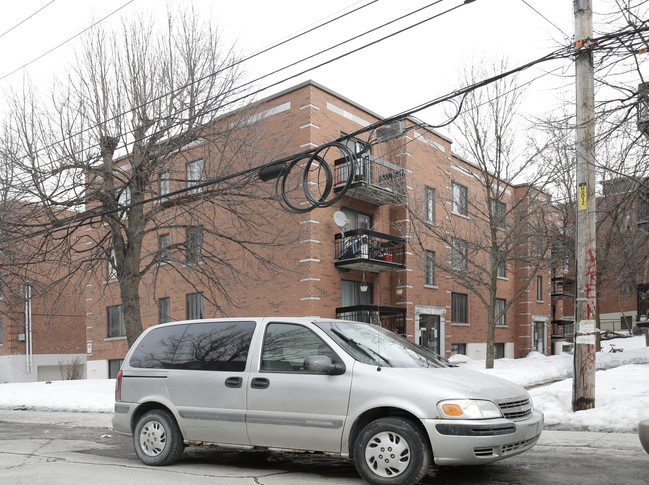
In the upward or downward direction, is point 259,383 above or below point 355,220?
below

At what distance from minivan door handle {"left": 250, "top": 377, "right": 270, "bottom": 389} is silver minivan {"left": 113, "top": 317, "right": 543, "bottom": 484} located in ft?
0.04

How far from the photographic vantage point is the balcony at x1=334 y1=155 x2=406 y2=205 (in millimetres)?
22188

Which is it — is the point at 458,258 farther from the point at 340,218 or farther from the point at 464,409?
the point at 464,409

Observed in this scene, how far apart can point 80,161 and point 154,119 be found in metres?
2.12

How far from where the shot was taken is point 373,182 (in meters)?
24.0

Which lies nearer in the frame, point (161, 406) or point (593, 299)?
point (161, 406)

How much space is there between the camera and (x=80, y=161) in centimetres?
1554

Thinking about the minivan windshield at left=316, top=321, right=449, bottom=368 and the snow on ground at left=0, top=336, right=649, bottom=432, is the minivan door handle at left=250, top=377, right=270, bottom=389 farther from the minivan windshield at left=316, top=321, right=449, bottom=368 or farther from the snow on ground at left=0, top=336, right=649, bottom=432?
the snow on ground at left=0, top=336, right=649, bottom=432

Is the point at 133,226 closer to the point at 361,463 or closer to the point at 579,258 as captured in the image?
the point at 579,258

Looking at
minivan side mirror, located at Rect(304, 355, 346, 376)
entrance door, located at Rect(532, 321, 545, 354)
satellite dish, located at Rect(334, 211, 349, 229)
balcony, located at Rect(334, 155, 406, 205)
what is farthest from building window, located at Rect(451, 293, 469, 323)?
minivan side mirror, located at Rect(304, 355, 346, 376)

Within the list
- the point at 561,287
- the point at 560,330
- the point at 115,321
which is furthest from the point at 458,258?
the point at 561,287

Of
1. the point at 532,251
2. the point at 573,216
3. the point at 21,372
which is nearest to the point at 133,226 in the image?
the point at 532,251

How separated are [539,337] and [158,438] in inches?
1257

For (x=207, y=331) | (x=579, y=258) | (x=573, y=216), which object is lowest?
(x=207, y=331)
